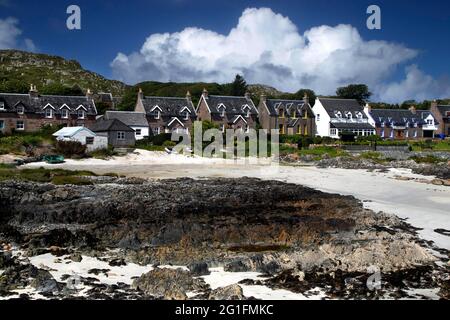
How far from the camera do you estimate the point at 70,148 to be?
148 feet

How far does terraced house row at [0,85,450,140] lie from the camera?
60031 mm

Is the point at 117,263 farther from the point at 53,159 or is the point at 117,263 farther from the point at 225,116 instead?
the point at 225,116

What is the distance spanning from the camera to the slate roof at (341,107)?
7456cm

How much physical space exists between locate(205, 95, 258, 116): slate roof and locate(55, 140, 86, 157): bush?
25559 mm

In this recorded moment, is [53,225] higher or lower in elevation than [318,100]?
lower

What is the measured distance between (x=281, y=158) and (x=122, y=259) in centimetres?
4018

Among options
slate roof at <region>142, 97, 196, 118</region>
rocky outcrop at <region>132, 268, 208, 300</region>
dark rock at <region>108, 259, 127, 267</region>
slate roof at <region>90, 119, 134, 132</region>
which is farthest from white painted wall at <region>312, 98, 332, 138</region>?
rocky outcrop at <region>132, 268, 208, 300</region>

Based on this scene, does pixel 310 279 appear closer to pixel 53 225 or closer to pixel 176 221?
pixel 176 221

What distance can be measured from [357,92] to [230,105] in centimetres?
4423

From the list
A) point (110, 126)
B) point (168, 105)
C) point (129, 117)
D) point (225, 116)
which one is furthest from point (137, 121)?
point (225, 116)

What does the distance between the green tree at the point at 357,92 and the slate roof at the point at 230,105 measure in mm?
40184

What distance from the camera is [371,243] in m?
14.7

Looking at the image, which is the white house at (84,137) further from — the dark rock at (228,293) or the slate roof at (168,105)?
the dark rock at (228,293)
